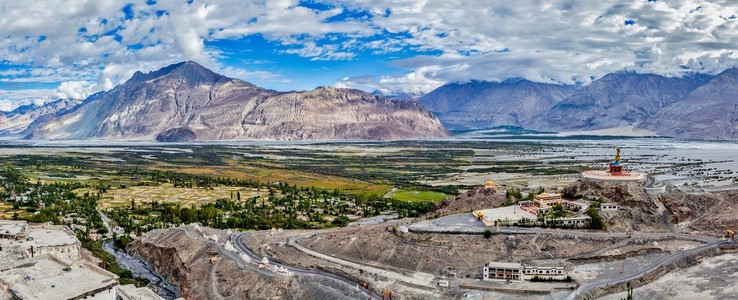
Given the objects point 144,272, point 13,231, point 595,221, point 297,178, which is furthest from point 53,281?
point 297,178

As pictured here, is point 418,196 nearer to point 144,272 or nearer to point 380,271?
point 144,272

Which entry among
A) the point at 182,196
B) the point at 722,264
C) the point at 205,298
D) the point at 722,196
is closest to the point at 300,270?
the point at 205,298

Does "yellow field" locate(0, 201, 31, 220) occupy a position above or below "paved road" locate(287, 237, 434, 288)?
above

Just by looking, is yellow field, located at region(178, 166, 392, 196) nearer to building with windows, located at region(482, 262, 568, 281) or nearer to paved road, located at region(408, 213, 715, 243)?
paved road, located at region(408, 213, 715, 243)

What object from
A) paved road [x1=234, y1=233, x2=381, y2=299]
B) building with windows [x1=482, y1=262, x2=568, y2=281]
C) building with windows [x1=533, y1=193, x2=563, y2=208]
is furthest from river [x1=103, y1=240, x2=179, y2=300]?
building with windows [x1=533, y1=193, x2=563, y2=208]

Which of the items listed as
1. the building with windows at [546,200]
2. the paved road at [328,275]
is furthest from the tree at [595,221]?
the paved road at [328,275]
